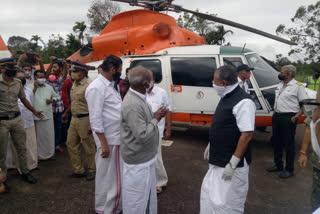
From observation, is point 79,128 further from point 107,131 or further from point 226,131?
point 226,131

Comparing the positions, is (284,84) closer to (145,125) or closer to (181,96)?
(181,96)

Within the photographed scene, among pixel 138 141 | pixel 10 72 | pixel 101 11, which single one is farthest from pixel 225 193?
pixel 101 11

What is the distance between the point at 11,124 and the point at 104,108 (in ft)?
6.04

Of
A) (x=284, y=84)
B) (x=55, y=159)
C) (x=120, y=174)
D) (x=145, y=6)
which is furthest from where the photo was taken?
(x=145, y=6)

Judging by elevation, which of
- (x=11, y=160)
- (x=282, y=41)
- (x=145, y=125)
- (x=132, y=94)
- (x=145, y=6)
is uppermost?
(x=145, y=6)

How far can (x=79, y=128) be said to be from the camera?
365cm

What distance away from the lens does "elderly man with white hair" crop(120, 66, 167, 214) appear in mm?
1943

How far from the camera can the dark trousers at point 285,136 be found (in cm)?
395

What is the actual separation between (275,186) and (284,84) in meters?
1.84

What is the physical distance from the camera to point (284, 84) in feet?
13.3

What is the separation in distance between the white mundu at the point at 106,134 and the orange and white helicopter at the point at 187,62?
3111mm

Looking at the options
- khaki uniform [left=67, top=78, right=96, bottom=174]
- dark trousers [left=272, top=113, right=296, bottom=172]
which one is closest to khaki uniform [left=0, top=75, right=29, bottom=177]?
khaki uniform [left=67, top=78, right=96, bottom=174]

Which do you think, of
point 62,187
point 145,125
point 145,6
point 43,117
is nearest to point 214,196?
point 145,125

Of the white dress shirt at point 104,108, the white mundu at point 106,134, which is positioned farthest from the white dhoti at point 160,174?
the white dress shirt at point 104,108
